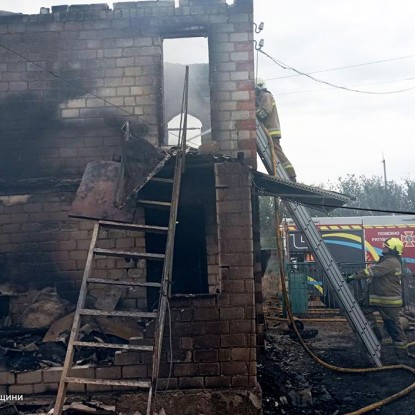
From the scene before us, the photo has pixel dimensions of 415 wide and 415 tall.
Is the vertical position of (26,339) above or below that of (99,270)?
below

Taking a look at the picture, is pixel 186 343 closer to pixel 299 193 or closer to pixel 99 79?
pixel 299 193

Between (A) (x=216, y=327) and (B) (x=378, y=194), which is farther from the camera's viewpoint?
(B) (x=378, y=194)

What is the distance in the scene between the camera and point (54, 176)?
6.68 meters

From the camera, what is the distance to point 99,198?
5242mm

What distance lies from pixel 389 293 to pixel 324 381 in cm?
227

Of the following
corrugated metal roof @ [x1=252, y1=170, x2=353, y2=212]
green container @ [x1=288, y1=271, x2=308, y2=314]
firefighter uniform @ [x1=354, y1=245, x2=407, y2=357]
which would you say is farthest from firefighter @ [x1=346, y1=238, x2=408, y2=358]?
green container @ [x1=288, y1=271, x2=308, y2=314]

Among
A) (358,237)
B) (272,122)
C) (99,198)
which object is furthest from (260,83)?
(358,237)

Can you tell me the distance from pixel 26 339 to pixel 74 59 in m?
4.18

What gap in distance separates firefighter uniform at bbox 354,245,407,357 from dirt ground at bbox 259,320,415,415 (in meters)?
0.46

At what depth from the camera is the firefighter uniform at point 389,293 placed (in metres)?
8.30

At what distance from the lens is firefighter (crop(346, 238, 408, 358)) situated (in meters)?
8.30

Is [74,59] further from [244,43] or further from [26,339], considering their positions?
[26,339]

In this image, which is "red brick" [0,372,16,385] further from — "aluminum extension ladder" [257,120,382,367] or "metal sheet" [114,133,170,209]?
"aluminum extension ladder" [257,120,382,367]

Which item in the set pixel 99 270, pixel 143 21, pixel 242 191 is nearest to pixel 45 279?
pixel 99 270
